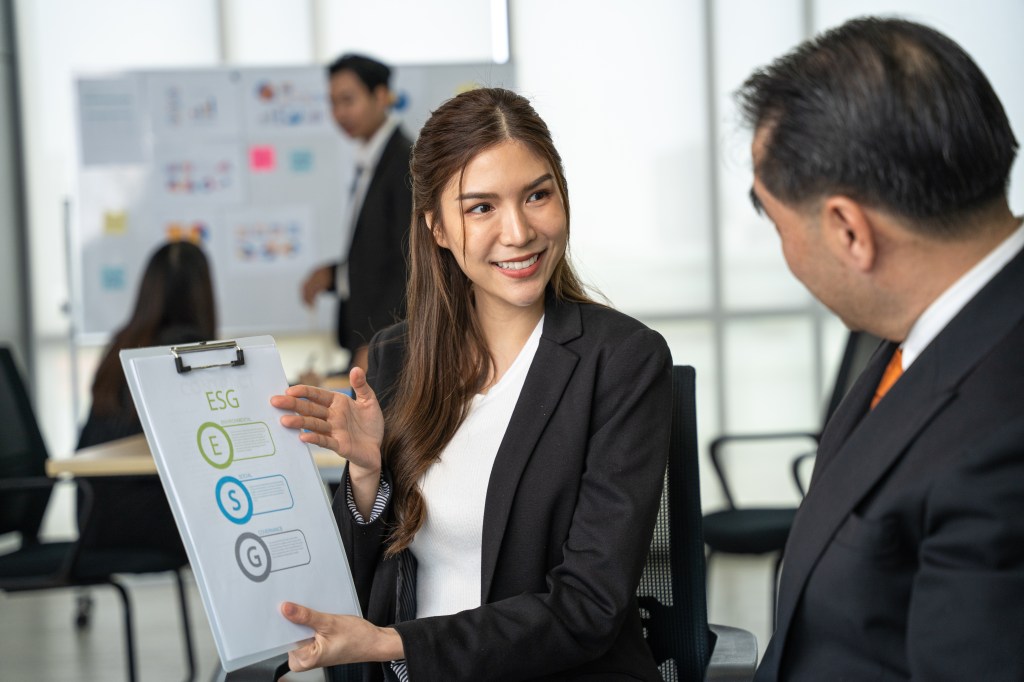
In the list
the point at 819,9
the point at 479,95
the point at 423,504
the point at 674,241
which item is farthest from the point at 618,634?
the point at 819,9

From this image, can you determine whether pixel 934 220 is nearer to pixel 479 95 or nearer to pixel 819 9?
pixel 479 95

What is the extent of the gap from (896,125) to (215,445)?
2.78 feet

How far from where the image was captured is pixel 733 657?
1.53 meters

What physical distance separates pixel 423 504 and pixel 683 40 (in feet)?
15.0

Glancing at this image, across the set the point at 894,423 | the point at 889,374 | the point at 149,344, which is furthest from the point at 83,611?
the point at 894,423

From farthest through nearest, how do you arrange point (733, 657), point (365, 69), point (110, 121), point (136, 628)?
point (110, 121) → point (136, 628) → point (365, 69) → point (733, 657)

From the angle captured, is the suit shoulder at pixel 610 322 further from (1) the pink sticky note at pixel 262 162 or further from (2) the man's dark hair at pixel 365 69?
(1) the pink sticky note at pixel 262 162

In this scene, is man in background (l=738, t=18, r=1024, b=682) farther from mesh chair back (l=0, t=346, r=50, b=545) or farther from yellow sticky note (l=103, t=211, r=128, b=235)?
yellow sticky note (l=103, t=211, r=128, b=235)

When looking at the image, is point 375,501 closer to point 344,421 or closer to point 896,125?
point 344,421

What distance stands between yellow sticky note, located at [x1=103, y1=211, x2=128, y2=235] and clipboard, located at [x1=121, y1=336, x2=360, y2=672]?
4.37m

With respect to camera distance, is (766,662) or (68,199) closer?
(766,662)

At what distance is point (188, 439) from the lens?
1290 mm

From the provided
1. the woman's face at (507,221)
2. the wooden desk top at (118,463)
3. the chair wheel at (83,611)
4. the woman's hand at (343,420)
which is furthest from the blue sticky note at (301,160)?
the woman's hand at (343,420)

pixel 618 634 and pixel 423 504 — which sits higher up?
pixel 423 504
